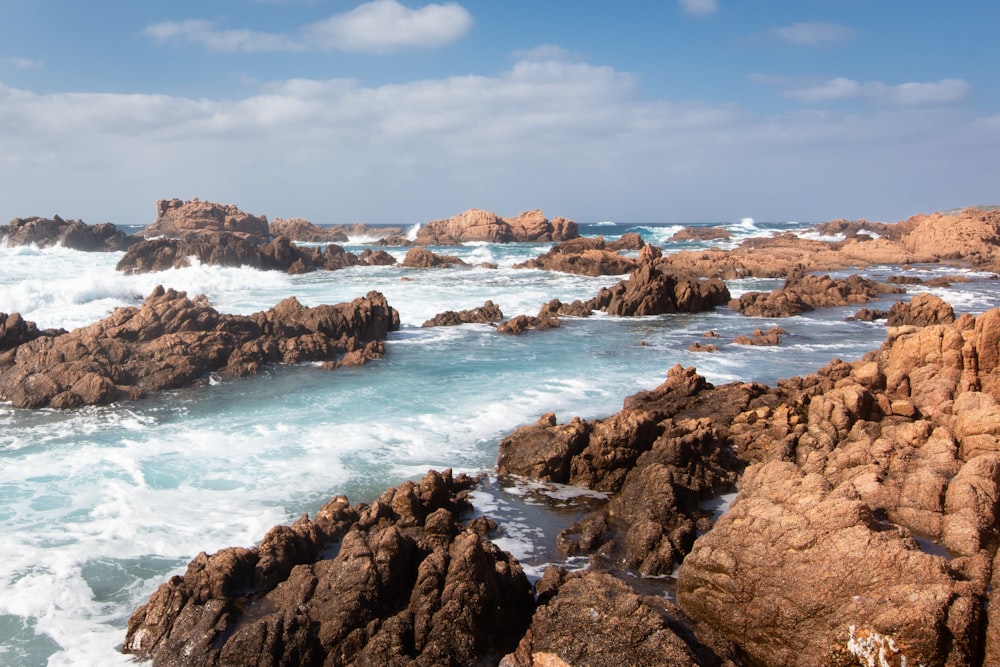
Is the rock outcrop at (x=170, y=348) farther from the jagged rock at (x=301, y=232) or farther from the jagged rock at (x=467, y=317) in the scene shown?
the jagged rock at (x=301, y=232)

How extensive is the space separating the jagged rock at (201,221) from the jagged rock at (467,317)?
48937 millimetres

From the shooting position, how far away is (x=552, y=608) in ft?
21.6

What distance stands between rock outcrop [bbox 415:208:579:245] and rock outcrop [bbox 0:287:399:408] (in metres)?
56.9

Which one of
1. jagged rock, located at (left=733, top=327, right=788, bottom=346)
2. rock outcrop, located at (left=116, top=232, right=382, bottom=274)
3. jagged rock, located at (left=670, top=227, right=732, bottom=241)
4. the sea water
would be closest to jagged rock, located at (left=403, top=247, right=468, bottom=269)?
rock outcrop, located at (left=116, top=232, right=382, bottom=274)

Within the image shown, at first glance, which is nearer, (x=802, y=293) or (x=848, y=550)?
(x=848, y=550)

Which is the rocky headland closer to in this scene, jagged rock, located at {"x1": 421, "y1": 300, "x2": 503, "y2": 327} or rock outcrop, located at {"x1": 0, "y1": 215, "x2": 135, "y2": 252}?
jagged rock, located at {"x1": 421, "y1": 300, "x2": 503, "y2": 327}

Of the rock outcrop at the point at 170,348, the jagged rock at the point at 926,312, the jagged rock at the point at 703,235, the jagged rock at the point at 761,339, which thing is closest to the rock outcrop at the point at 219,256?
the rock outcrop at the point at 170,348

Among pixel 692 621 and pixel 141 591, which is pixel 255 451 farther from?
pixel 692 621

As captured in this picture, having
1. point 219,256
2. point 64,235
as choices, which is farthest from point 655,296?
point 64,235

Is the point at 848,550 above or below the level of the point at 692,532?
above

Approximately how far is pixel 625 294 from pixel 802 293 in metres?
8.94

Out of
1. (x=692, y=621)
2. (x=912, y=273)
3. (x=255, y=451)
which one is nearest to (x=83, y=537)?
(x=255, y=451)

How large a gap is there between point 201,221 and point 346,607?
7399 cm

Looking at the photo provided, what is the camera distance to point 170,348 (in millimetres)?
18156
